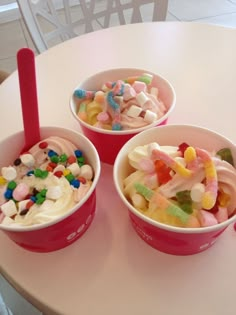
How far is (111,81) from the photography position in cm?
Answer: 76

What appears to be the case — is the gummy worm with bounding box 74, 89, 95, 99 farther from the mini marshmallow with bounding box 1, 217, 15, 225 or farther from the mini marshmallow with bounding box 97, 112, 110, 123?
the mini marshmallow with bounding box 1, 217, 15, 225

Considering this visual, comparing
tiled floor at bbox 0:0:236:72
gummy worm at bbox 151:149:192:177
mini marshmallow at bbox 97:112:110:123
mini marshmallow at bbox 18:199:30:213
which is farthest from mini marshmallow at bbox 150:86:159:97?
tiled floor at bbox 0:0:236:72

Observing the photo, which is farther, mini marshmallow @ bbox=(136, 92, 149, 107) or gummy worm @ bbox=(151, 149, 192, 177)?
mini marshmallow @ bbox=(136, 92, 149, 107)

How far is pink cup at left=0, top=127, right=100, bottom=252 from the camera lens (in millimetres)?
→ 485

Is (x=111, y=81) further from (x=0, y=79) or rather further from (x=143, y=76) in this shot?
(x=0, y=79)

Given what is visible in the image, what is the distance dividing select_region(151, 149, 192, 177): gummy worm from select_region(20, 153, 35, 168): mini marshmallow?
0.64 ft

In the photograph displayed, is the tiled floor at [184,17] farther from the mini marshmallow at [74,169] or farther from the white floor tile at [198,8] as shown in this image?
the mini marshmallow at [74,169]

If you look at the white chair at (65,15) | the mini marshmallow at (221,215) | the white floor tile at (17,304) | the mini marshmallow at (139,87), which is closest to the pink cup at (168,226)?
the mini marshmallow at (221,215)

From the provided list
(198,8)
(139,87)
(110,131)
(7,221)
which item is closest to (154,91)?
(139,87)

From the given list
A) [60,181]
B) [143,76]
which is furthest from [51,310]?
[143,76]

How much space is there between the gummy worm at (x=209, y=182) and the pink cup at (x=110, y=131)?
0.45ft

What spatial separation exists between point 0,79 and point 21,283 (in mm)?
684

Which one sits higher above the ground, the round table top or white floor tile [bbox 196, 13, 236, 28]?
the round table top

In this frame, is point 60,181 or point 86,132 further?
point 86,132
